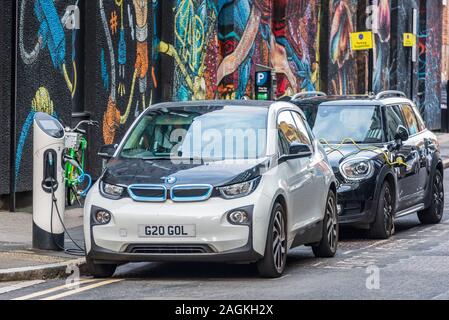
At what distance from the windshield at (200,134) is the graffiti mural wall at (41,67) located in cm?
452

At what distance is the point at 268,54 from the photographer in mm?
28938

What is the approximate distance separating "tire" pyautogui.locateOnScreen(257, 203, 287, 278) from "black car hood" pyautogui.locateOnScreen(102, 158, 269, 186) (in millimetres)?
443

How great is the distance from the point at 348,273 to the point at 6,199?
6.36 m

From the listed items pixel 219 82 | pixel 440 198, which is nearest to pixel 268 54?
pixel 219 82

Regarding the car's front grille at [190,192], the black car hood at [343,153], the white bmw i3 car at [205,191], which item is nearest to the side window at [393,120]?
the black car hood at [343,153]

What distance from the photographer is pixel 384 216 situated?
51.7 feet

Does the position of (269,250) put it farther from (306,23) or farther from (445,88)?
(445,88)

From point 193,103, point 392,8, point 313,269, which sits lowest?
point 313,269

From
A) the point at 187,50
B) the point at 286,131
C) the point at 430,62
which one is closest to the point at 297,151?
the point at 286,131

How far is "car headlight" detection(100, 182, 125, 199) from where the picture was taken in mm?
11602

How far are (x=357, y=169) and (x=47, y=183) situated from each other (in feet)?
13.5

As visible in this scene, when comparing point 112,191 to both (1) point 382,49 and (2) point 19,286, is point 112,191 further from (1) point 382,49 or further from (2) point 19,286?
(1) point 382,49

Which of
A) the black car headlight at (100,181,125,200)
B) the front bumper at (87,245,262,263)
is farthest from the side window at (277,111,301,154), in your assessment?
the black car headlight at (100,181,125,200)

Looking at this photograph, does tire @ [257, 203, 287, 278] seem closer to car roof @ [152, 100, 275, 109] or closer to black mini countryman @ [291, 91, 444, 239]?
car roof @ [152, 100, 275, 109]
